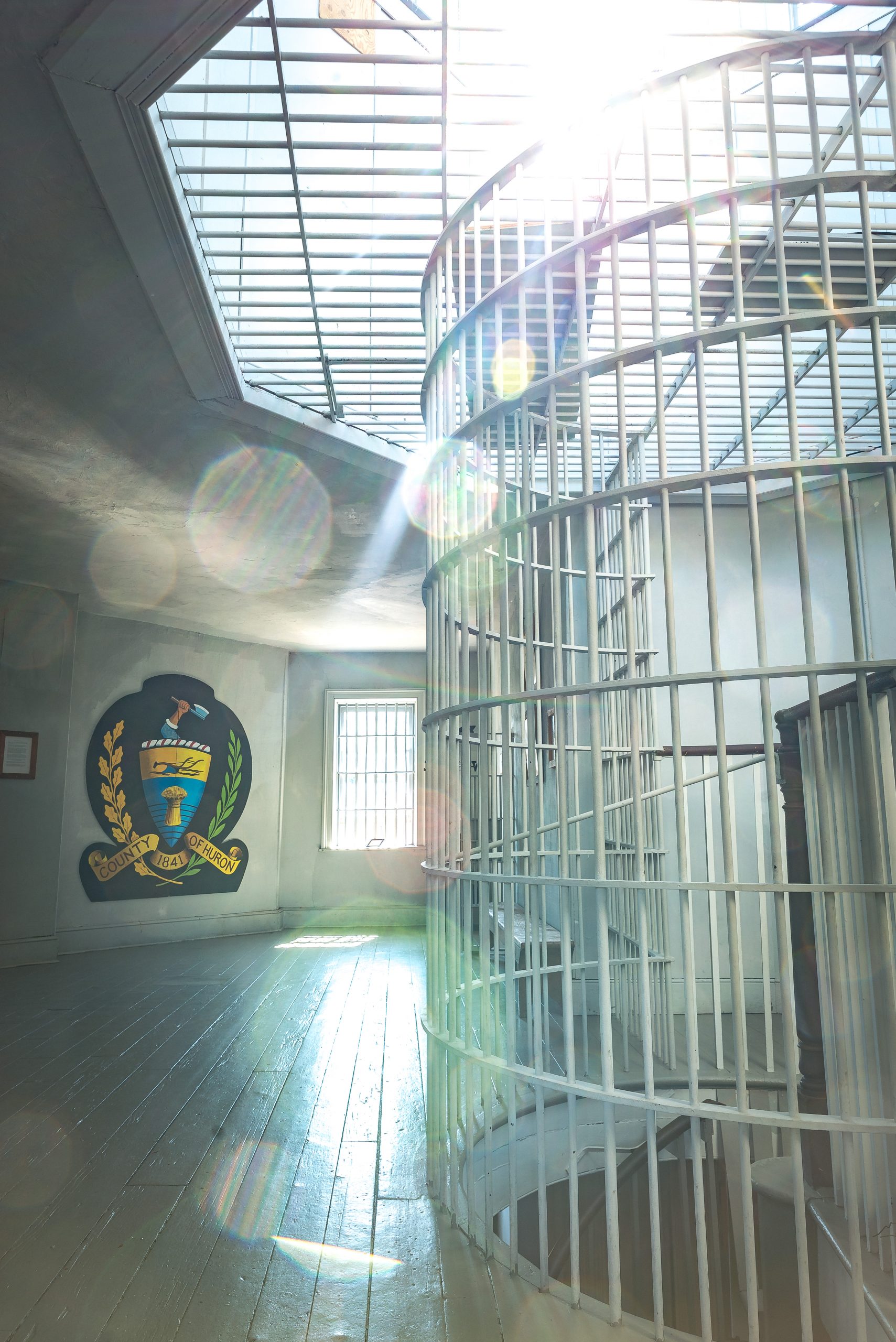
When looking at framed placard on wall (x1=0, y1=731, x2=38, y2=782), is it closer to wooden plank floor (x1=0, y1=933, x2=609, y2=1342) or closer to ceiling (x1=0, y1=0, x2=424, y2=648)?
ceiling (x1=0, y1=0, x2=424, y2=648)

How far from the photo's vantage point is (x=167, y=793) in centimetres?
764

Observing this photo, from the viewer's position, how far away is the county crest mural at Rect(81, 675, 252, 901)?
719 cm

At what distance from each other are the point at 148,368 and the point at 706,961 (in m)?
4.04

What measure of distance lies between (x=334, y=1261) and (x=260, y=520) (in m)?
4.17

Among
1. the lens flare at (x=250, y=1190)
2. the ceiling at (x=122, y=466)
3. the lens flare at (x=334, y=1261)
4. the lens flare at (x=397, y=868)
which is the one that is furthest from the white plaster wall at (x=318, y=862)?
the lens flare at (x=334, y=1261)

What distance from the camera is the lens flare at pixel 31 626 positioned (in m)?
6.34

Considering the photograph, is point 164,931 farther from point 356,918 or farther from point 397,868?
point 397,868

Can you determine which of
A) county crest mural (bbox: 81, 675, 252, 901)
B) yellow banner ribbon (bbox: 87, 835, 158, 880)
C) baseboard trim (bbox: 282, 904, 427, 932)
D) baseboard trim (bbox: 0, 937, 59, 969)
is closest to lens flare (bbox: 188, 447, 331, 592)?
county crest mural (bbox: 81, 675, 252, 901)

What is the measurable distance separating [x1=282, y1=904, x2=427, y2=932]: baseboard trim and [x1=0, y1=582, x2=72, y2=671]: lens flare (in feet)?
11.7

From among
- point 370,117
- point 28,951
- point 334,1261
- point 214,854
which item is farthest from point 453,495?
point 214,854

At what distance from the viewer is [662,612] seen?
5410 mm

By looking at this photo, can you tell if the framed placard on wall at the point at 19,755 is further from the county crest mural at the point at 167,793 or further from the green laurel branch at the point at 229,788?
the green laurel branch at the point at 229,788

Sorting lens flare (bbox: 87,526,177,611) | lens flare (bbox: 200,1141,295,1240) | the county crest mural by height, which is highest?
lens flare (bbox: 87,526,177,611)

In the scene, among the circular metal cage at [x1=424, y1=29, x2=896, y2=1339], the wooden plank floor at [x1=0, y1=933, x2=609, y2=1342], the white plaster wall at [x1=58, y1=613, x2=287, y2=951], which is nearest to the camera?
the circular metal cage at [x1=424, y1=29, x2=896, y2=1339]
